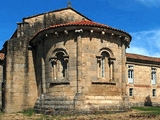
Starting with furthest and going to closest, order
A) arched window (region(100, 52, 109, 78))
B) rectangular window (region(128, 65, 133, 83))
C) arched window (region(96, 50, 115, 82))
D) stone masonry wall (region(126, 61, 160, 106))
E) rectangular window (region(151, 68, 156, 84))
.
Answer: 1. rectangular window (region(151, 68, 156, 84))
2. stone masonry wall (region(126, 61, 160, 106))
3. rectangular window (region(128, 65, 133, 83))
4. arched window (region(100, 52, 109, 78))
5. arched window (region(96, 50, 115, 82))

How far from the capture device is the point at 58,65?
17.6 metres

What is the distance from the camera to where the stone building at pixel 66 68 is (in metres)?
16.5

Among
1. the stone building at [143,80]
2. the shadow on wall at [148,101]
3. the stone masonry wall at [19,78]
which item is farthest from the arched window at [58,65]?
the shadow on wall at [148,101]

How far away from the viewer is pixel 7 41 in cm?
1978

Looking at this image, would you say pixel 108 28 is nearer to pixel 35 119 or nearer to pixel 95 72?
pixel 95 72

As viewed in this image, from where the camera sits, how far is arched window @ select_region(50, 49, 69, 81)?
17297mm

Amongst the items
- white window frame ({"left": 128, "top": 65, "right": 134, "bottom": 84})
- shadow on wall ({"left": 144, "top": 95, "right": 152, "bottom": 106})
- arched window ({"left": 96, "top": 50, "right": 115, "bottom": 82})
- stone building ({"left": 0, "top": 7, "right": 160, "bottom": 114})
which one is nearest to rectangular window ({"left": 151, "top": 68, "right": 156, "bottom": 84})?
shadow on wall ({"left": 144, "top": 95, "right": 152, "bottom": 106})

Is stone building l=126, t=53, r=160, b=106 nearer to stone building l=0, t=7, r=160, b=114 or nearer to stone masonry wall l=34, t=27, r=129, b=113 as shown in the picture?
stone building l=0, t=7, r=160, b=114

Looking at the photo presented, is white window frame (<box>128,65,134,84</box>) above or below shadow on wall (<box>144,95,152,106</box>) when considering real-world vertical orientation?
above

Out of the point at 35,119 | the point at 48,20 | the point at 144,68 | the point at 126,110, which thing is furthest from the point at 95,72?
the point at 144,68

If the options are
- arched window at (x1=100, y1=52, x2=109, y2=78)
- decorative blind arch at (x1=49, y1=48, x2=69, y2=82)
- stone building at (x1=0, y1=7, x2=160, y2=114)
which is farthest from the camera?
arched window at (x1=100, y1=52, x2=109, y2=78)

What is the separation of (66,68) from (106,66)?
2836mm

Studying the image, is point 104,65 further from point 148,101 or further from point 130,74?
point 148,101

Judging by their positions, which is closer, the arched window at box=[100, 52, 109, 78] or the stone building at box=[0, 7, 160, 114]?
the stone building at box=[0, 7, 160, 114]
